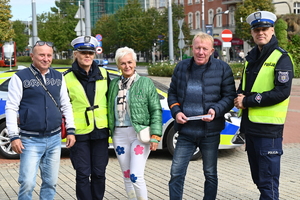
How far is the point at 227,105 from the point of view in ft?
15.4

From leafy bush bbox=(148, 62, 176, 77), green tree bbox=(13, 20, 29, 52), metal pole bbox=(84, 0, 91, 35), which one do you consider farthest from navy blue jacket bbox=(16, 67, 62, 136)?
green tree bbox=(13, 20, 29, 52)

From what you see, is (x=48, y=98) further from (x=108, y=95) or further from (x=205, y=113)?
(x=205, y=113)

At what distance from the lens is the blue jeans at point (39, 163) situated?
4434mm

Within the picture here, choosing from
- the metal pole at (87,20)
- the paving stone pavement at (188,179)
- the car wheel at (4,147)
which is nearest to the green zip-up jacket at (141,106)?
the paving stone pavement at (188,179)

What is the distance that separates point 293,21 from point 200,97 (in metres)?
35.0

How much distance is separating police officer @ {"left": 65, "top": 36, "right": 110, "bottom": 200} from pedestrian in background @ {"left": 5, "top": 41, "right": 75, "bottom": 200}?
186 mm

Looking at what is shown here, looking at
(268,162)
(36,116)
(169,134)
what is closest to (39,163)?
(36,116)

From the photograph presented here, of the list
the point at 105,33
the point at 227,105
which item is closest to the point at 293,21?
the point at 227,105

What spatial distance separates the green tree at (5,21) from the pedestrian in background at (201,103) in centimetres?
4935

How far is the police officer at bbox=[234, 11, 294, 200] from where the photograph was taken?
4.30 metres

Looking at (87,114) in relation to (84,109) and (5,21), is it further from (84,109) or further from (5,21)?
(5,21)

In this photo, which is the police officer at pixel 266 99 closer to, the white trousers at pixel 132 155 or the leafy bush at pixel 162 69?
the white trousers at pixel 132 155

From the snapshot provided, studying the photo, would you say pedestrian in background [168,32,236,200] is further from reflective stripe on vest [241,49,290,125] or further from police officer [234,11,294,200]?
reflective stripe on vest [241,49,290,125]

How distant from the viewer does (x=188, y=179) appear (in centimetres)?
691
